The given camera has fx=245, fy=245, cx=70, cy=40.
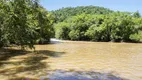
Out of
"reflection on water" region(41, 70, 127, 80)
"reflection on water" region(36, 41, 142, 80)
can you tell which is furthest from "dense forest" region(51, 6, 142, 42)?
"reflection on water" region(41, 70, 127, 80)

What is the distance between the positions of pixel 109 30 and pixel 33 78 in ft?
167

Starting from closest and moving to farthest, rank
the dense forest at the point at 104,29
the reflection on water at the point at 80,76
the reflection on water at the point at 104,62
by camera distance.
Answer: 1. the reflection on water at the point at 80,76
2. the reflection on water at the point at 104,62
3. the dense forest at the point at 104,29

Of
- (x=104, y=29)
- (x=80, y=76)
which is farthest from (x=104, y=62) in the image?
(x=104, y=29)

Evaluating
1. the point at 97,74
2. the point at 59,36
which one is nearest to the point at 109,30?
the point at 59,36

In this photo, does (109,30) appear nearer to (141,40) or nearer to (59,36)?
(141,40)

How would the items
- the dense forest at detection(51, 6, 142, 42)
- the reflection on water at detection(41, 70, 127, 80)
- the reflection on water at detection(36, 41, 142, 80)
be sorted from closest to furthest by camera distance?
the reflection on water at detection(41, 70, 127, 80) < the reflection on water at detection(36, 41, 142, 80) < the dense forest at detection(51, 6, 142, 42)

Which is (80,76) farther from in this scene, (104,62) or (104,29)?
(104,29)

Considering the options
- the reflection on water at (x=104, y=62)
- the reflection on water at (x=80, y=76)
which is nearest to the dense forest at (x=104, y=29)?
the reflection on water at (x=104, y=62)

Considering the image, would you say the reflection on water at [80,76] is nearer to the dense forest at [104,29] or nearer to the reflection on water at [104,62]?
the reflection on water at [104,62]

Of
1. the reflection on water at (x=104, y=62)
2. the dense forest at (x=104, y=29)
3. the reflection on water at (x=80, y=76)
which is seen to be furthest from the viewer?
the dense forest at (x=104, y=29)

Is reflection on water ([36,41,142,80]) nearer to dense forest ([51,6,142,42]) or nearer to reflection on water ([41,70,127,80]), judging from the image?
reflection on water ([41,70,127,80])

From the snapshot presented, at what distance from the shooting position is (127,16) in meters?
64.2

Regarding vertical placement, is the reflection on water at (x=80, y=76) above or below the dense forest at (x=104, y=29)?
below

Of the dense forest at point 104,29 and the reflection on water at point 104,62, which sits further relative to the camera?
the dense forest at point 104,29
